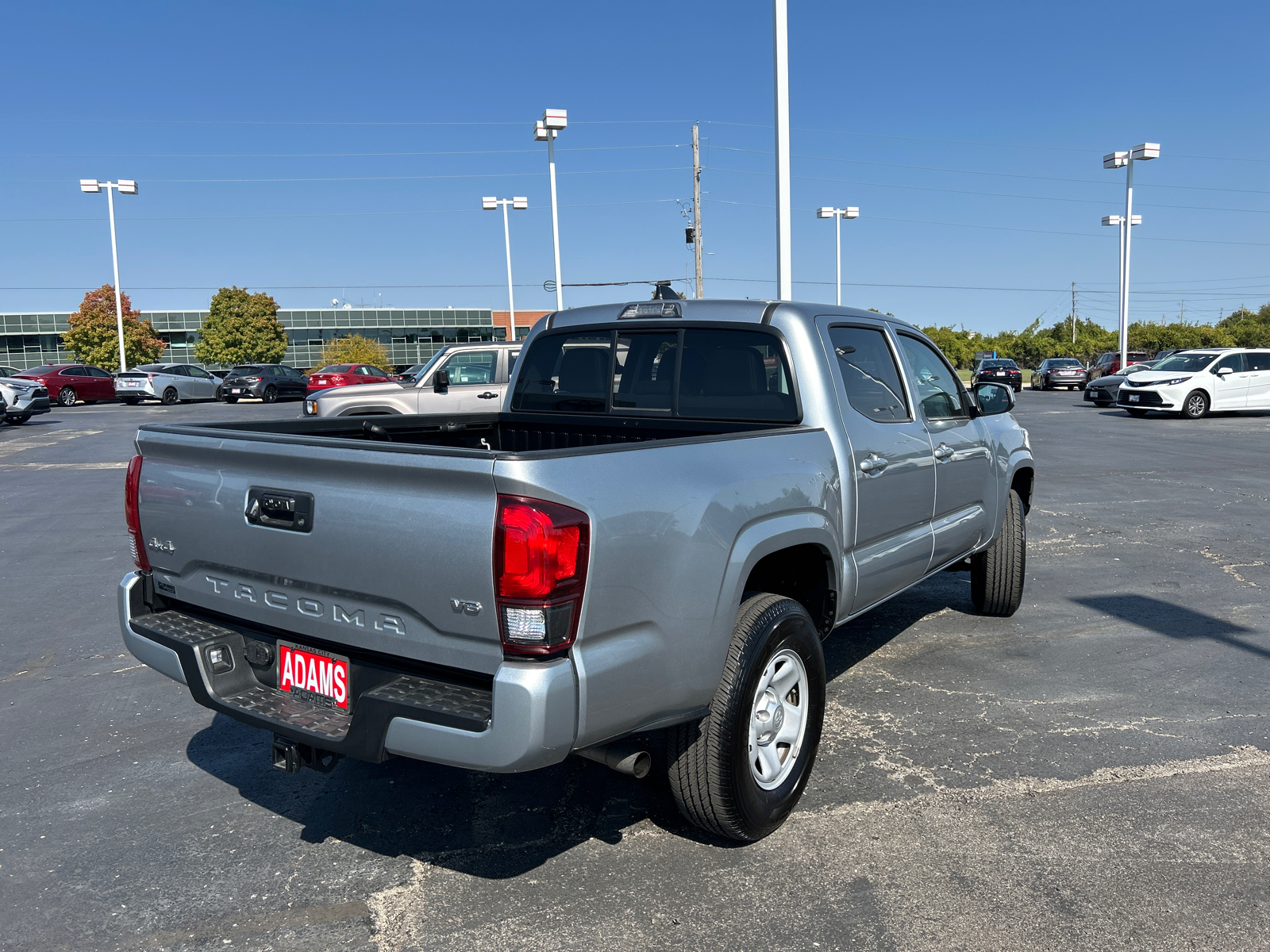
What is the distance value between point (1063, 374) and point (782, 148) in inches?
1263

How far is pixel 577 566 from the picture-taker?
2592 mm

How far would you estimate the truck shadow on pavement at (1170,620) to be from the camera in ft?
19.0

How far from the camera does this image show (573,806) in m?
3.71

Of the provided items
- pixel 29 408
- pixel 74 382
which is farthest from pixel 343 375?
pixel 74 382

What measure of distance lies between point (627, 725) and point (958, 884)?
1.26 metres

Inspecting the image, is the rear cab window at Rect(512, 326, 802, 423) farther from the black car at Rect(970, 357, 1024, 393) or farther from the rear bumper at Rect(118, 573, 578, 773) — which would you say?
the black car at Rect(970, 357, 1024, 393)

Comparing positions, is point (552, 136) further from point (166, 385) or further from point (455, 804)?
point (455, 804)

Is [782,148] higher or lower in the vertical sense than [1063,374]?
higher

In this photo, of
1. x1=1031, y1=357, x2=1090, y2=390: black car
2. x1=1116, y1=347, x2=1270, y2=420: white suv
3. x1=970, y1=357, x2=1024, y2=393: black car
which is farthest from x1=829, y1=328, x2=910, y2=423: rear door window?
x1=1031, y1=357, x2=1090, y2=390: black car

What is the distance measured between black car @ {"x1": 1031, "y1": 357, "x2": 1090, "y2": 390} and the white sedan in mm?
34892

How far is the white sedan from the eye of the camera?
35.2m

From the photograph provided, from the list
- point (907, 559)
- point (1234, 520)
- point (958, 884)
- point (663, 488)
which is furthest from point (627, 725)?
point (1234, 520)

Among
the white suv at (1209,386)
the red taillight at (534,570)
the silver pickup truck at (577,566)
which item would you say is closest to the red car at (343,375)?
the white suv at (1209,386)

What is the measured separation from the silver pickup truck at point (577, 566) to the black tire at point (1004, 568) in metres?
1.60
